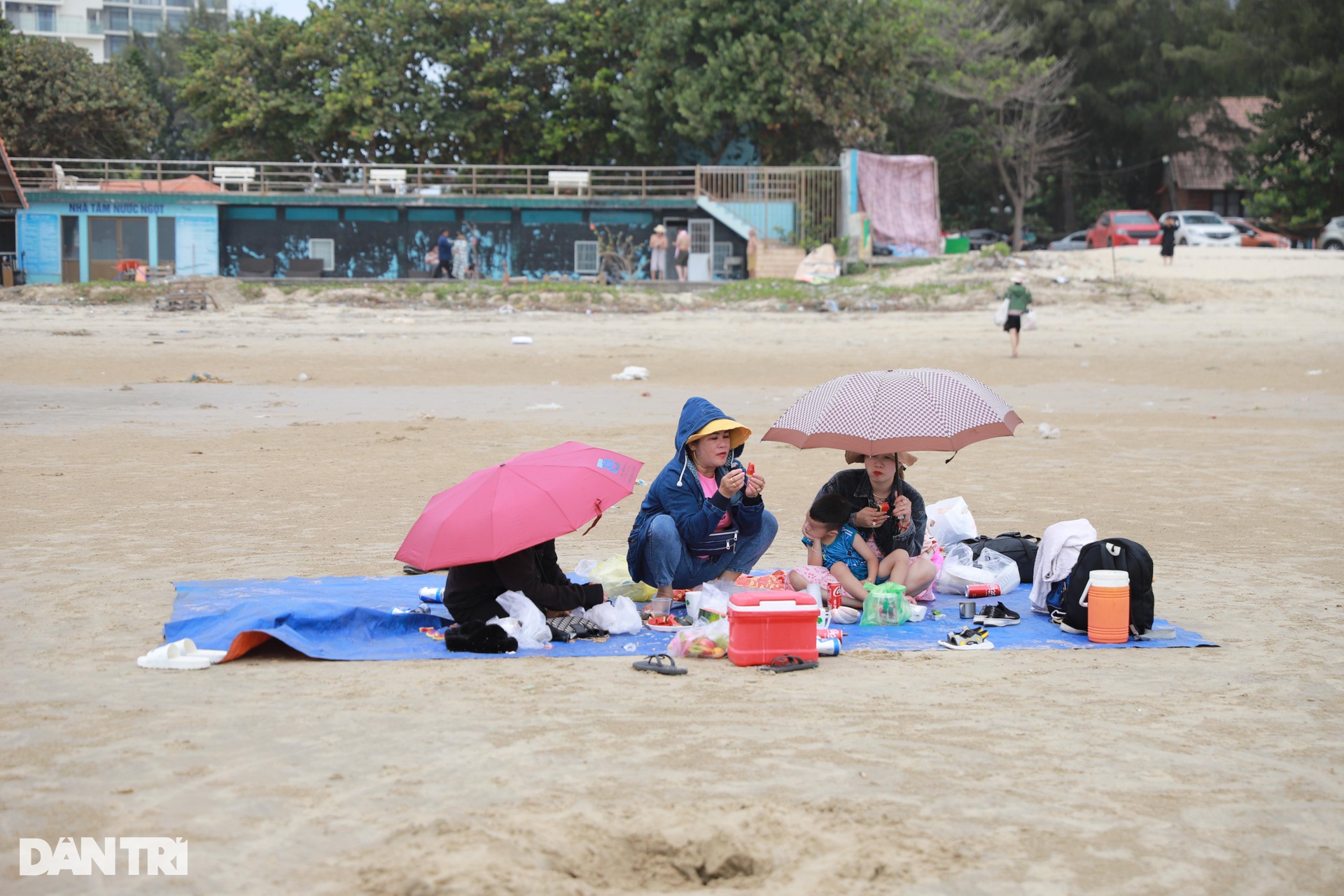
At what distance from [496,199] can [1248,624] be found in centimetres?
3063

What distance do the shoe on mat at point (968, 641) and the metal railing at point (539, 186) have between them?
29.0 meters

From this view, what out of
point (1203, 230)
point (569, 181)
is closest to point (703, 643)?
point (569, 181)

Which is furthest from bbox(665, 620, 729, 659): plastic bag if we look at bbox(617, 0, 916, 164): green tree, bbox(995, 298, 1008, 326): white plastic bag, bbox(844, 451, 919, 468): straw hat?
bbox(617, 0, 916, 164): green tree

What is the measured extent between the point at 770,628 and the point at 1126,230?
3410 centimetres

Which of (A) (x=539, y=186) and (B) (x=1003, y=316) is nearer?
(B) (x=1003, y=316)

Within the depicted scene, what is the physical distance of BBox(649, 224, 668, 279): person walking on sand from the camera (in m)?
32.9

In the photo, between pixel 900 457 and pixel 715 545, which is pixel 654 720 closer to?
pixel 715 545

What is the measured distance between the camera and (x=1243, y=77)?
37906 millimetres

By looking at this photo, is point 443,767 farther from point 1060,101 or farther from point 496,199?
point 1060,101

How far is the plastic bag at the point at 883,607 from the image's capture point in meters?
5.99

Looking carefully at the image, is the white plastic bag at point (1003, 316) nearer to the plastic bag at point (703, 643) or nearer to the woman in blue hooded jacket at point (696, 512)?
the woman in blue hooded jacket at point (696, 512)

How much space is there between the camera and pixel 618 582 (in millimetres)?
6504

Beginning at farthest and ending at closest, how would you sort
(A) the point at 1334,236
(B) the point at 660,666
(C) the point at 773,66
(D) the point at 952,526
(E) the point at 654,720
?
(A) the point at 1334,236 < (C) the point at 773,66 < (D) the point at 952,526 < (B) the point at 660,666 < (E) the point at 654,720

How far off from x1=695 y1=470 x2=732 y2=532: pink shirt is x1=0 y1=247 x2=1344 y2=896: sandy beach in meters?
1.05
